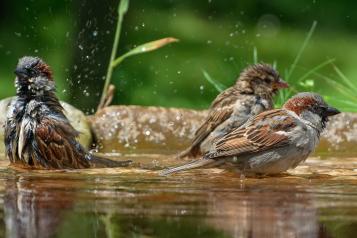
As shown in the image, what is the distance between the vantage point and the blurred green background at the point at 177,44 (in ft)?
33.5

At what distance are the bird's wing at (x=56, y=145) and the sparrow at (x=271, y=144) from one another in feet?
2.73

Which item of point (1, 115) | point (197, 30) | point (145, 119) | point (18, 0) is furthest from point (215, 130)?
point (18, 0)

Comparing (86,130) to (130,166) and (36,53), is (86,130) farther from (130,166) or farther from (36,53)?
(36,53)

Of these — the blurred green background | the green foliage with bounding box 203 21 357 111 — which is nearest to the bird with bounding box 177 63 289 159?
the green foliage with bounding box 203 21 357 111

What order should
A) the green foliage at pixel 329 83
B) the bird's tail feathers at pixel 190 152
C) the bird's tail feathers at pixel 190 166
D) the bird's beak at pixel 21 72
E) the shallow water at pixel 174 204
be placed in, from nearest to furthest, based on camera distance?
the shallow water at pixel 174 204 < the bird's tail feathers at pixel 190 166 < the bird's beak at pixel 21 72 < the bird's tail feathers at pixel 190 152 < the green foliage at pixel 329 83

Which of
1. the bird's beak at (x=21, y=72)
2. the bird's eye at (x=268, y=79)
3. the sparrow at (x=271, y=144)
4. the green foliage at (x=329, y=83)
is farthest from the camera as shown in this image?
the green foliage at (x=329, y=83)

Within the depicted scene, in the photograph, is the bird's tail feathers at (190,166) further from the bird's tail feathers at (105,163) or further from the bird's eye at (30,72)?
the bird's eye at (30,72)

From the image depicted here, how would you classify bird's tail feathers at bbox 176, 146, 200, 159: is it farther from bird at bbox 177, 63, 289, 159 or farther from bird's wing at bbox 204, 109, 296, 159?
bird's wing at bbox 204, 109, 296, 159

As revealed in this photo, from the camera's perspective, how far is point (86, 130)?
26.8 ft

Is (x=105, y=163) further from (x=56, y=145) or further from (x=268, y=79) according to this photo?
(x=268, y=79)

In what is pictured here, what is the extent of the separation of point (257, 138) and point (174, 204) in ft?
4.98

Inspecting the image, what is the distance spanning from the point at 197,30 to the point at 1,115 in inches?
112

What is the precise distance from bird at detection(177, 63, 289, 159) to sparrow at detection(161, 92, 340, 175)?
112 centimetres

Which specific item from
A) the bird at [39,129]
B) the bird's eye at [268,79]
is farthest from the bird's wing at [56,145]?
the bird's eye at [268,79]
